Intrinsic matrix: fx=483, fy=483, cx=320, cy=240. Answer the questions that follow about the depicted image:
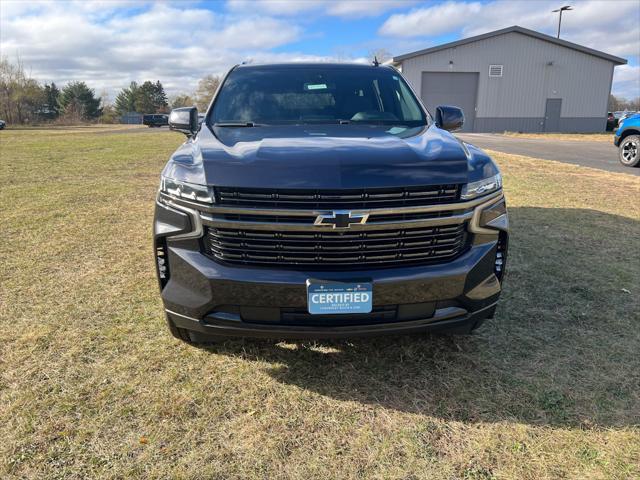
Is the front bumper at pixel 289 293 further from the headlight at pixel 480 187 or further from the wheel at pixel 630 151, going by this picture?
the wheel at pixel 630 151

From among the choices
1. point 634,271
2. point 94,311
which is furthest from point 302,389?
point 634,271

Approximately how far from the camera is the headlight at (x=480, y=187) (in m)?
2.55

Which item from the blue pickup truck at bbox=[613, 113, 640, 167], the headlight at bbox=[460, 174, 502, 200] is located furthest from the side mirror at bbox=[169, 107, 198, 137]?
the blue pickup truck at bbox=[613, 113, 640, 167]

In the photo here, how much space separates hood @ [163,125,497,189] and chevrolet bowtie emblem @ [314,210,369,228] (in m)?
0.13

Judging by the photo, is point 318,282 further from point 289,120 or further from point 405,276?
point 289,120

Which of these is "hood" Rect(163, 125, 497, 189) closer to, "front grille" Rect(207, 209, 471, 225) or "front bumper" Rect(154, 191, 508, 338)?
"front grille" Rect(207, 209, 471, 225)

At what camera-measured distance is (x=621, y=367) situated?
2.94 metres

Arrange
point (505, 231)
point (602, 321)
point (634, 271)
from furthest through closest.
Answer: point (634, 271), point (602, 321), point (505, 231)

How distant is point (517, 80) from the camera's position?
32.4m

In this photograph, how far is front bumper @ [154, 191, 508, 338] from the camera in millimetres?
2432

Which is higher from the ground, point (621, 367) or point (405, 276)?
point (405, 276)

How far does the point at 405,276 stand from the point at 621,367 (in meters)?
1.60

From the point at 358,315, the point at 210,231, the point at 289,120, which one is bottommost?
the point at 358,315

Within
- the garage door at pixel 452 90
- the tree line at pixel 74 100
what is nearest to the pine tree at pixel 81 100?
the tree line at pixel 74 100
